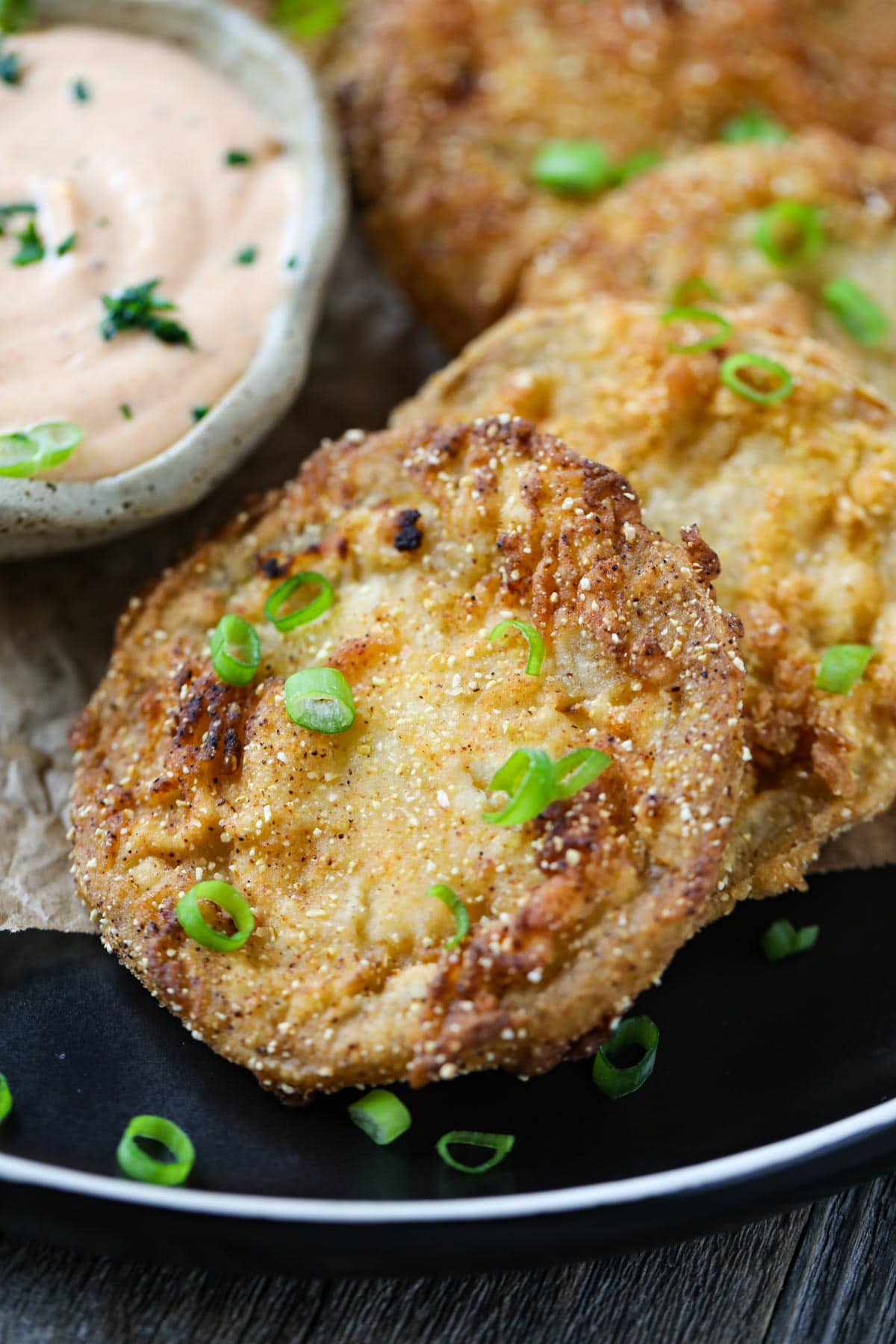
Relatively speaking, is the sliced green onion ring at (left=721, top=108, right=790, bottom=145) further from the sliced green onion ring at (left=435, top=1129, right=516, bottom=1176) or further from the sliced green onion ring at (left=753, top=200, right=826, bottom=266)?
the sliced green onion ring at (left=435, top=1129, right=516, bottom=1176)

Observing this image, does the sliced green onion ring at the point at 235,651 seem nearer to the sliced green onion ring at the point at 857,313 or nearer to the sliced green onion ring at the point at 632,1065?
the sliced green onion ring at the point at 632,1065

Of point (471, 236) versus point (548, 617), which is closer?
point (548, 617)

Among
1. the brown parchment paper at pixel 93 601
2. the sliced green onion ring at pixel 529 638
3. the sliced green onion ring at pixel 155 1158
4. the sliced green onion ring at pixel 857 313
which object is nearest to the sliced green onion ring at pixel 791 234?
the sliced green onion ring at pixel 857 313

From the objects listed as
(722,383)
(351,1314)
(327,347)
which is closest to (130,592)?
(327,347)

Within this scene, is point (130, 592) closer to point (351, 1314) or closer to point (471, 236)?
point (471, 236)

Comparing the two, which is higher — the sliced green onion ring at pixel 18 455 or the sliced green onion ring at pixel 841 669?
the sliced green onion ring at pixel 841 669

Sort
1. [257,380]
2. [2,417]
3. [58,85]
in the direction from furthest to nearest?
[58,85] < [257,380] < [2,417]
